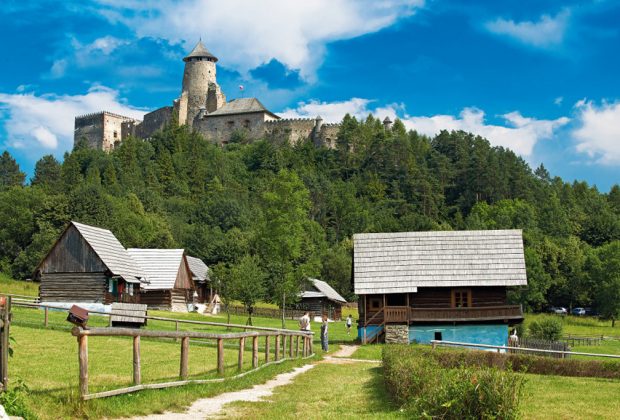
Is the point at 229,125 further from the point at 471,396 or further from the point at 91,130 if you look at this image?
the point at 471,396

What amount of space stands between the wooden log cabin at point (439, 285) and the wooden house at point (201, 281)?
3071cm

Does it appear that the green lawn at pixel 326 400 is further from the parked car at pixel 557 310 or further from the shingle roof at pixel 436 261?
the parked car at pixel 557 310

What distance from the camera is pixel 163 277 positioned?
5247 cm

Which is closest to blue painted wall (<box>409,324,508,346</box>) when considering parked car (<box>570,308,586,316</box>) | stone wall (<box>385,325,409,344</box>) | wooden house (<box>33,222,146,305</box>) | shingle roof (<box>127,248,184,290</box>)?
stone wall (<box>385,325,409,344</box>)

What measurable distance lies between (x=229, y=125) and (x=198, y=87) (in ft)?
38.8

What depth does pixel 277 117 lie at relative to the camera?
5753 inches

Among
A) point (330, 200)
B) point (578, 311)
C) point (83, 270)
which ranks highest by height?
point (330, 200)

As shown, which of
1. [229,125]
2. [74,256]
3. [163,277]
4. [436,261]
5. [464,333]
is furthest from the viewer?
[229,125]

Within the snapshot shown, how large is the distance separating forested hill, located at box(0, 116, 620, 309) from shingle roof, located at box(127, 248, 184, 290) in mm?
11866

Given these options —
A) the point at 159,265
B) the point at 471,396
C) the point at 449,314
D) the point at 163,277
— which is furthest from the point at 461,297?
the point at 471,396

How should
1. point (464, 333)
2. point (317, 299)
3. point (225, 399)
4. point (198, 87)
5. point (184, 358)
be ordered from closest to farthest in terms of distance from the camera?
1. point (225, 399)
2. point (184, 358)
3. point (464, 333)
4. point (317, 299)
5. point (198, 87)

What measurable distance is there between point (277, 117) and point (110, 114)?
36.0 m

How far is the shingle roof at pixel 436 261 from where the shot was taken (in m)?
37.6

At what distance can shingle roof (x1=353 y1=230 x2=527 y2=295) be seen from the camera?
3759 centimetres
